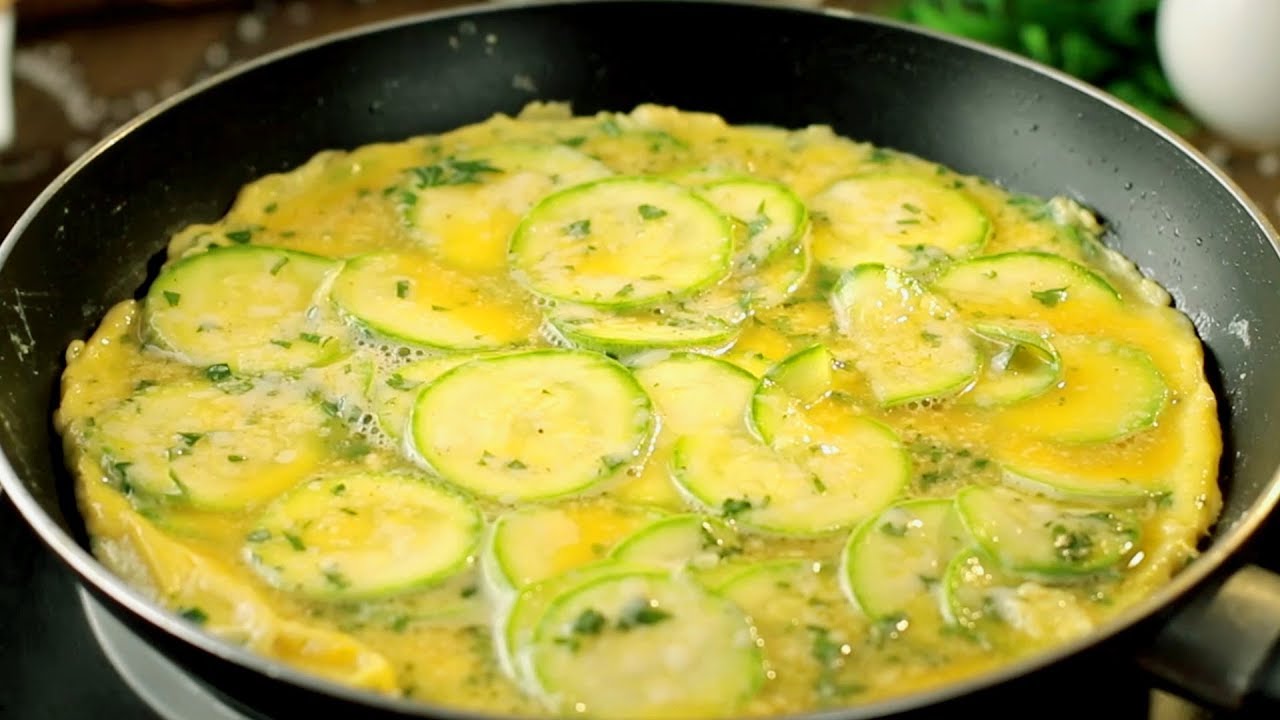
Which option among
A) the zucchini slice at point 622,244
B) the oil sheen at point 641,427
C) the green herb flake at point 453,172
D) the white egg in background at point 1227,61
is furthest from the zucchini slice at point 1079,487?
the white egg in background at point 1227,61

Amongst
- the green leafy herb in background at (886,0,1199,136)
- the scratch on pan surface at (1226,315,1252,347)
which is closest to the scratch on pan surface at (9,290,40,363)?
the scratch on pan surface at (1226,315,1252,347)

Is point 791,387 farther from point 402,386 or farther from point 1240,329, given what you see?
point 1240,329

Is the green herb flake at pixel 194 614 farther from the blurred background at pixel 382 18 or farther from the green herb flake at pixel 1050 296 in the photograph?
the blurred background at pixel 382 18

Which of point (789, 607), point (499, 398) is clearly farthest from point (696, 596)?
point (499, 398)

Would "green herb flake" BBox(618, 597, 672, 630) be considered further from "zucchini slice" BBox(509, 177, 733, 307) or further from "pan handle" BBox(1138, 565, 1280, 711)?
"zucchini slice" BBox(509, 177, 733, 307)

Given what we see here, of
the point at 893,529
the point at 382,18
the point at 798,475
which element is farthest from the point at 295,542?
the point at 382,18
